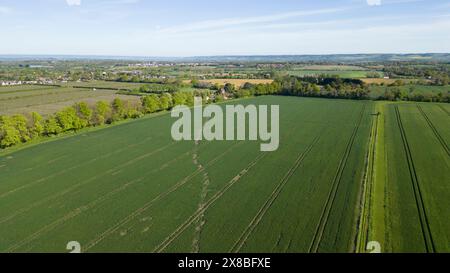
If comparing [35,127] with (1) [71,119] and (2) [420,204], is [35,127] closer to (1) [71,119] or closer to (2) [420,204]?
(1) [71,119]

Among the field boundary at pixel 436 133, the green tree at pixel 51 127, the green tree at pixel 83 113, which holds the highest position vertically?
the green tree at pixel 83 113

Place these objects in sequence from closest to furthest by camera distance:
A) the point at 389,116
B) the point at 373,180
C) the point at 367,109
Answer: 1. the point at 373,180
2. the point at 389,116
3. the point at 367,109

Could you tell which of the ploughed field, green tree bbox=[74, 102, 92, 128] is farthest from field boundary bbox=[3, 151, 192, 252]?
green tree bbox=[74, 102, 92, 128]

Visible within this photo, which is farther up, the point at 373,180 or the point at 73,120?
the point at 73,120

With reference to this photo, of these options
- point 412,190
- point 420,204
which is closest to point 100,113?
point 412,190

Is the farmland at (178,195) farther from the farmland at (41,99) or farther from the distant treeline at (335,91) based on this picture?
the distant treeline at (335,91)

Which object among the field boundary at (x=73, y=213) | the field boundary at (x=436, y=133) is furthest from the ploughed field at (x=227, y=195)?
the field boundary at (x=436, y=133)

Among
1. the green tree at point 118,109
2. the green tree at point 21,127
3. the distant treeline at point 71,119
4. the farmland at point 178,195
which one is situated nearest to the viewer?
the farmland at point 178,195

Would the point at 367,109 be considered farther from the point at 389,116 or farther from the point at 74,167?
the point at 74,167

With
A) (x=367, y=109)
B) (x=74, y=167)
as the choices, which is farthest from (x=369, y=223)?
(x=367, y=109)
